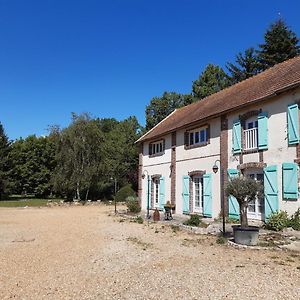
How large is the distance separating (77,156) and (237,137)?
2033 cm

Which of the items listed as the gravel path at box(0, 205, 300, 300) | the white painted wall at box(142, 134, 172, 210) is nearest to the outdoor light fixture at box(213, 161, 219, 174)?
the white painted wall at box(142, 134, 172, 210)

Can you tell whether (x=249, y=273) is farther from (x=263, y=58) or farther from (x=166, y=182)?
(x=263, y=58)

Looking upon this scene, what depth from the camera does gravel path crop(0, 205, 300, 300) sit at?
17.4 feet

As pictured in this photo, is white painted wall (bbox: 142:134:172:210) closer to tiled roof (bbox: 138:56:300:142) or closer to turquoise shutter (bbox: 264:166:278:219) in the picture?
tiled roof (bbox: 138:56:300:142)

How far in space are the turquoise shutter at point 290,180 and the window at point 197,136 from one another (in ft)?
16.6

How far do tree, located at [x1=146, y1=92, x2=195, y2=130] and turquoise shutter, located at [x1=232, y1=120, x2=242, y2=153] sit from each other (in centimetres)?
2814

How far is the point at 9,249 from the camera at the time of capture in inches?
352

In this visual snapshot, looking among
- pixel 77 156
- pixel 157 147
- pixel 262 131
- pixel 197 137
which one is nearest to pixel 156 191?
pixel 157 147

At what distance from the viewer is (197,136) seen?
17.4m

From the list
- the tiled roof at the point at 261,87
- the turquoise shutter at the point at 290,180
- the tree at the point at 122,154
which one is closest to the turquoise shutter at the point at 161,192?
the tiled roof at the point at 261,87

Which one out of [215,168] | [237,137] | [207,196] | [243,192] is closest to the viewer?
[243,192]

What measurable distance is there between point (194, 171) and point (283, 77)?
6090mm

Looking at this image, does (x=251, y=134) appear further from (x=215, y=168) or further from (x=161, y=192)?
(x=161, y=192)

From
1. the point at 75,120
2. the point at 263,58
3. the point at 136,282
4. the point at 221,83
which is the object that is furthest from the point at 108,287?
the point at 221,83
